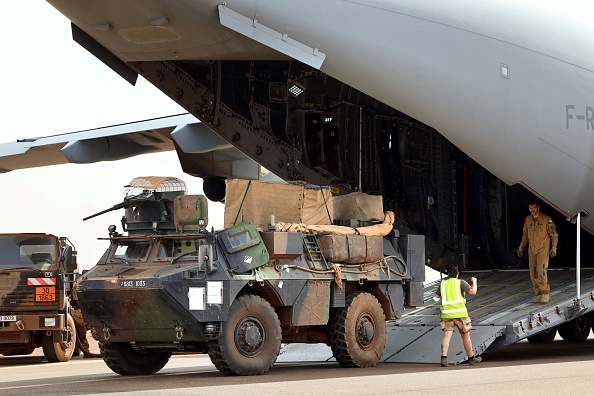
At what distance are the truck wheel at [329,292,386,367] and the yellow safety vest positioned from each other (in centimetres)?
77

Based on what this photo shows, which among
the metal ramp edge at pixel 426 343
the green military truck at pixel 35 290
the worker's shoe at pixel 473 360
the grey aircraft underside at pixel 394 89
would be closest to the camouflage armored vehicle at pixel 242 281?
the metal ramp edge at pixel 426 343

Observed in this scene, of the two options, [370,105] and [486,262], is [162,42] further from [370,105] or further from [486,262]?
[486,262]

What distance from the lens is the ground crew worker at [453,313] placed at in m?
13.8

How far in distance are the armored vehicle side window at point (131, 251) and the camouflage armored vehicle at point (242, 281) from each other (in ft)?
0.04

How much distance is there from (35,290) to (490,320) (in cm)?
657

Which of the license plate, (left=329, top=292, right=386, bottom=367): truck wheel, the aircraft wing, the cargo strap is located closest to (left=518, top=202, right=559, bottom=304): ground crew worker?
(left=329, top=292, right=386, bottom=367): truck wheel

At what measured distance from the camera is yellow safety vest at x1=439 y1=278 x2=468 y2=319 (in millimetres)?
13914

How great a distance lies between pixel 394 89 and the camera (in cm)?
1452

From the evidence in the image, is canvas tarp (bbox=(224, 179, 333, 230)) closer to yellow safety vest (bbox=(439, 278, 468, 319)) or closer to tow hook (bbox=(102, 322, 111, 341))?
yellow safety vest (bbox=(439, 278, 468, 319))

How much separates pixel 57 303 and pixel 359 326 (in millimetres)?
5223

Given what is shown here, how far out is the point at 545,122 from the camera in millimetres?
15477

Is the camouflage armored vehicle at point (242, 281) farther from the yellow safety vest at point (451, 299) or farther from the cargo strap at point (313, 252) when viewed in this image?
the yellow safety vest at point (451, 299)

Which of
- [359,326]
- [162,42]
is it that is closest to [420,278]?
[359,326]

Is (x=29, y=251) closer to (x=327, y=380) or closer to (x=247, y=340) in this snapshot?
(x=247, y=340)
